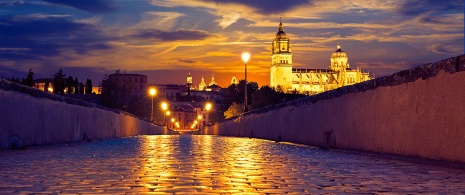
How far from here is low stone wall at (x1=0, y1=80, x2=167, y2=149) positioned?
45.4 ft

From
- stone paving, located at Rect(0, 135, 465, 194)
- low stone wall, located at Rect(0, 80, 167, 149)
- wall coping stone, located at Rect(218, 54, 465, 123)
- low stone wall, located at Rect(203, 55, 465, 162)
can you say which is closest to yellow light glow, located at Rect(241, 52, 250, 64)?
low stone wall, located at Rect(0, 80, 167, 149)

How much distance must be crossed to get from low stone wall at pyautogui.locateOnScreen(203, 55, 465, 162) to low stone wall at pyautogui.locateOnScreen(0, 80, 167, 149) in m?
6.55

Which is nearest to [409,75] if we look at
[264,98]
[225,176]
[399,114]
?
[399,114]

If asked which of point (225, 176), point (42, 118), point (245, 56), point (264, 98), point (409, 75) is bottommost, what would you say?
point (225, 176)

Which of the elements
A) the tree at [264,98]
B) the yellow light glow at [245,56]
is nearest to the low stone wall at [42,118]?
the yellow light glow at [245,56]

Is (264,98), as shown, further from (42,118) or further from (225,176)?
(225,176)

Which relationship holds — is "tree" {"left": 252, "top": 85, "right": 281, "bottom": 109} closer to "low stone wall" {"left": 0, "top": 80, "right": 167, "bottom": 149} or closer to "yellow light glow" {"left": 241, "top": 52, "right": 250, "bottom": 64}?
"yellow light glow" {"left": 241, "top": 52, "right": 250, "bottom": 64}

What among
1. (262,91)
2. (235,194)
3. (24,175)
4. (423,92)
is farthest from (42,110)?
(262,91)

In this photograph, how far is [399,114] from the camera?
11.3 metres

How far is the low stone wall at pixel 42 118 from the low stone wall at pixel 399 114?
258 inches

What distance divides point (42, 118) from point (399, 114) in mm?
8767

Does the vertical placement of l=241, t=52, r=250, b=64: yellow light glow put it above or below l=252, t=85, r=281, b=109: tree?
below

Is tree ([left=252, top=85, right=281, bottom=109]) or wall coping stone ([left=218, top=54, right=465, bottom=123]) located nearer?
wall coping stone ([left=218, top=54, right=465, bottom=123])

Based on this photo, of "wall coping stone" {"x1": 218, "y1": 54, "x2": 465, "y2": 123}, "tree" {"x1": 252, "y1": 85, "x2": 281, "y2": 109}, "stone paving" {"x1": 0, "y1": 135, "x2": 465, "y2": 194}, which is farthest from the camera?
"tree" {"x1": 252, "y1": 85, "x2": 281, "y2": 109}
